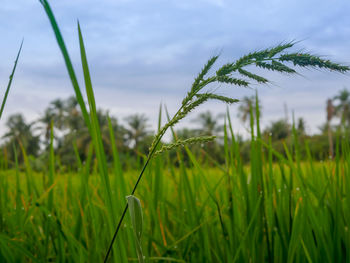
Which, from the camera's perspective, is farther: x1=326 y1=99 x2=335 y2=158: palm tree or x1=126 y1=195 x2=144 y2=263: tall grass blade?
x1=326 y1=99 x2=335 y2=158: palm tree

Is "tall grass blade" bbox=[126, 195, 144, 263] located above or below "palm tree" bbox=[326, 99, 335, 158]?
below

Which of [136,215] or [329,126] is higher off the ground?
[329,126]

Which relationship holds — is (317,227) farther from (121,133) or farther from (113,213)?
(121,133)

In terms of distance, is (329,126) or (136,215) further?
(329,126)

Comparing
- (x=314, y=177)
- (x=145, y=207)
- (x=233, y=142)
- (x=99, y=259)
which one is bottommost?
(x=99, y=259)

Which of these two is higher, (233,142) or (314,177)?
(233,142)

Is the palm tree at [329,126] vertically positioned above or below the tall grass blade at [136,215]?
above

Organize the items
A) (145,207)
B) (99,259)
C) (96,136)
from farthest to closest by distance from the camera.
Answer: (145,207) → (99,259) → (96,136)

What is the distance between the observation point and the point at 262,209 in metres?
1.74

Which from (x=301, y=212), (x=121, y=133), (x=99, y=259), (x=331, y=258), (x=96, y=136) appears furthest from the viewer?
(x=121, y=133)

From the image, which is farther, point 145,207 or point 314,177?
point 145,207

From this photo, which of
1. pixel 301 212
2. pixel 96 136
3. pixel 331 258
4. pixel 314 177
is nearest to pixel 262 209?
pixel 301 212

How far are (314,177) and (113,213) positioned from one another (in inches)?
63.8

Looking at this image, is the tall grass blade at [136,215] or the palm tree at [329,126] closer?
the tall grass blade at [136,215]
